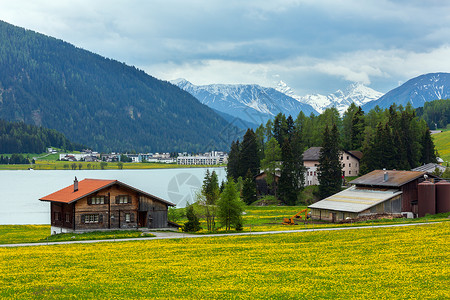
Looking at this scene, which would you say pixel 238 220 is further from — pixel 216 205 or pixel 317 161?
pixel 317 161

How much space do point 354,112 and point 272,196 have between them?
40272 mm

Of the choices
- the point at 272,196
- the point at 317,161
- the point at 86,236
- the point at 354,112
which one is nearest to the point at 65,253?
the point at 86,236

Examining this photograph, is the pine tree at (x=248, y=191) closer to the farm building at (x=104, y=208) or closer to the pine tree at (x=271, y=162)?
the pine tree at (x=271, y=162)

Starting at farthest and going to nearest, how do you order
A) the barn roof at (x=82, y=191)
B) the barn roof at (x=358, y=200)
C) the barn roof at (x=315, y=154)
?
the barn roof at (x=315, y=154), the barn roof at (x=358, y=200), the barn roof at (x=82, y=191)

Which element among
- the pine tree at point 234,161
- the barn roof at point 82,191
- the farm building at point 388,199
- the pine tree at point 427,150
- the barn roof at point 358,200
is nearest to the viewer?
the barn roof at point 82,191

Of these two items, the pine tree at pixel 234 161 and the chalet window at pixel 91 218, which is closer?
the chalet window at pixel 91 218

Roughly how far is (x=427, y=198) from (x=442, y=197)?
2.12m

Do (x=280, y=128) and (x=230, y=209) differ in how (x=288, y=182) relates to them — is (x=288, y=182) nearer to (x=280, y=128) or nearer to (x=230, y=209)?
(x=280, y=128)

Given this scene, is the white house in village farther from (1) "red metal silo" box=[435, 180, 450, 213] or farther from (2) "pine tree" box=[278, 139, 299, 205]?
(1) "red metal silo" box=[435, 180, 450, 213]

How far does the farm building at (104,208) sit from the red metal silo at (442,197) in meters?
39.7

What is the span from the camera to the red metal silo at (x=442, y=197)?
260 feet

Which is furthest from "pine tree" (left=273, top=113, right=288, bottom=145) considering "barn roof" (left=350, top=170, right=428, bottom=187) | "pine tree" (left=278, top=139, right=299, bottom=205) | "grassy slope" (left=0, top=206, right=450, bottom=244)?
"barn roof" (left=350, top=170, right=428, bottom=187)

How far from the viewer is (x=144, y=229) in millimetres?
69750

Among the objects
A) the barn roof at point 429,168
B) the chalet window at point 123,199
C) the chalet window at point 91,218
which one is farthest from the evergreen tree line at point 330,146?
the chalet window at point 91,218
